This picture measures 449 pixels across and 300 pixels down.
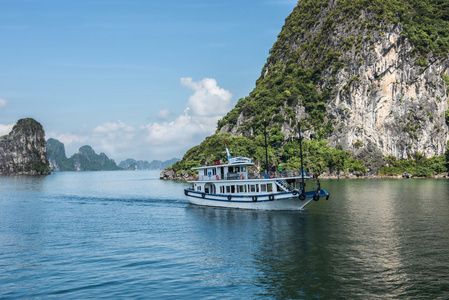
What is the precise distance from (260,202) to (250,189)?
2.54 m

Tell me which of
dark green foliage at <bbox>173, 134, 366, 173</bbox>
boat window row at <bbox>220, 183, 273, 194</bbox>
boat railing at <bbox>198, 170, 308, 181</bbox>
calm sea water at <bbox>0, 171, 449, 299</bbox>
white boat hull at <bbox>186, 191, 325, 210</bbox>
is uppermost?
dark green foliage at <bbox>173, 134, 366, 173</bbox>

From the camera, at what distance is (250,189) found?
177ft

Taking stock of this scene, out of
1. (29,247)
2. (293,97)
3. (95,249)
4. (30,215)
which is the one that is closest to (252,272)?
(95,249)

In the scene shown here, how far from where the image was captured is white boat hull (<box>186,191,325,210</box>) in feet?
165

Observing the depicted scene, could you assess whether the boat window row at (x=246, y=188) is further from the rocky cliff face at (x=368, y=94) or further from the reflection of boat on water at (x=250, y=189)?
the rocky cliff face at (x=368, y=94)

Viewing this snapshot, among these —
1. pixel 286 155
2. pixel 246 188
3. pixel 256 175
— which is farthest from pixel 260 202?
pixel 286 155

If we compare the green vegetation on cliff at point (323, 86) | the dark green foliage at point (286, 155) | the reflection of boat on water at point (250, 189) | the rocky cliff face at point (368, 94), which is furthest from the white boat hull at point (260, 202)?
the rocky cliff face at point (368, 94)

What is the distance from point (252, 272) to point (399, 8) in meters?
168

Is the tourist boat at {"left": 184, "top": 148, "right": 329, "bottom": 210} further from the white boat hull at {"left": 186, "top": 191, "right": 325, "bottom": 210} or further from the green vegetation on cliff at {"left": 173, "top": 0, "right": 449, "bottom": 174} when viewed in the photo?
the green vegetation on cliff at {"left": 173, "top": 0, "right": 449, "bottom": 174}

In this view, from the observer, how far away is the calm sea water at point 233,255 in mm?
21562

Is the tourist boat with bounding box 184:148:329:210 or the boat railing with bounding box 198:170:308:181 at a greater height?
the boat railing with bounding box 198:170:308:181

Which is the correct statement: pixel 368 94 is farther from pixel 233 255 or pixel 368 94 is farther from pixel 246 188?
pixel 233 255

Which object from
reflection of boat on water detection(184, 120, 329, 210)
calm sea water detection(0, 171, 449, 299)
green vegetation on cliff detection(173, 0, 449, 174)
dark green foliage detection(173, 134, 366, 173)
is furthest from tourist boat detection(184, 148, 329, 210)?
green vegetation on cliff detection(173, 0, 449, 174)

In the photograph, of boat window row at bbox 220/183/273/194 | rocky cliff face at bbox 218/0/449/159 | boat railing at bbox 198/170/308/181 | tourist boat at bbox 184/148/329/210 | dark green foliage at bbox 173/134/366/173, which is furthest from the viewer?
rocky cliff face at bbox 218/0/449/159
